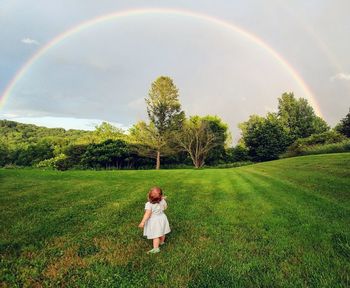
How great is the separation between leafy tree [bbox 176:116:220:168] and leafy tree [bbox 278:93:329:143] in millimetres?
36016

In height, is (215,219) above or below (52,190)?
below

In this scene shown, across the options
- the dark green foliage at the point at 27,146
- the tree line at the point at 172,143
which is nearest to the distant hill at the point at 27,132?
the dark green foliage at the point at 27,146

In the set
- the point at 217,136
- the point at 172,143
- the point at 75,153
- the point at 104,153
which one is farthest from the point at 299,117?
the point at 75,153

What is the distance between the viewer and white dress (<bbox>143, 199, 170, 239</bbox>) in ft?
22.6

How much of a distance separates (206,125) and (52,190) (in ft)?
167

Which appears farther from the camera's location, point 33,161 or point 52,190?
point 33,161

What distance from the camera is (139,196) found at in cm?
1393

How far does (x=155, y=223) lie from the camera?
703 cm

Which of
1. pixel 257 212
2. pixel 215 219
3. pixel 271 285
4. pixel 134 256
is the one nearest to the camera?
pixel 271 285

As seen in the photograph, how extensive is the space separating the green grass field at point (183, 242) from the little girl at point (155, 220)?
36 centimetres

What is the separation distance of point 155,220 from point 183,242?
94 centimetres

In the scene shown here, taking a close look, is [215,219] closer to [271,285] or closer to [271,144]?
[271,285]

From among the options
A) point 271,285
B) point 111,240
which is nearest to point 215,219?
point 111,240

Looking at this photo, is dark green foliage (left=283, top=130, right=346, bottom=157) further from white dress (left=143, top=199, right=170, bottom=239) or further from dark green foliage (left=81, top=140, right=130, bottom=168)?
white dress (left=143, top=199, right=170, bottom=239)
